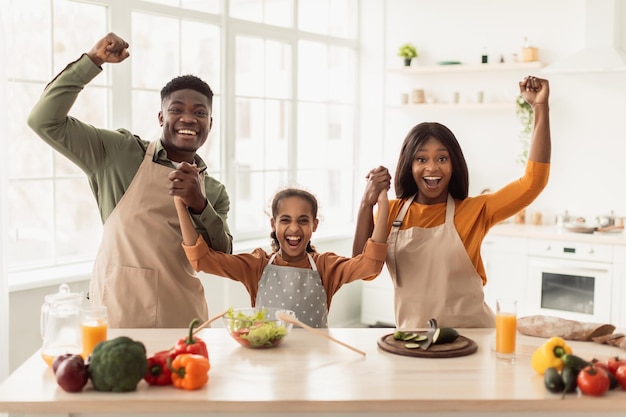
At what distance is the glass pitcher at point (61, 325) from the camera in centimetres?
198

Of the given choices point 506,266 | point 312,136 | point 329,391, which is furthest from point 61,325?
point 312,136

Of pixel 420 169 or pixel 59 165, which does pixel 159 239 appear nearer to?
pixel 420 169

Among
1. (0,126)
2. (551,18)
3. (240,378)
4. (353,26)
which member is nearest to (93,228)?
(0,126)

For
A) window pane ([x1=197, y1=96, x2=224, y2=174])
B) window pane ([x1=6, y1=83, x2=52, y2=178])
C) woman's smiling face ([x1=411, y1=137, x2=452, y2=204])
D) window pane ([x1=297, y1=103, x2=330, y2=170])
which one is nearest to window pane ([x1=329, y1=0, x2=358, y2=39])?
window pane ([x1=297, y1=103, x2=330, y2=170])

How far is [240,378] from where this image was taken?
74.6 inches

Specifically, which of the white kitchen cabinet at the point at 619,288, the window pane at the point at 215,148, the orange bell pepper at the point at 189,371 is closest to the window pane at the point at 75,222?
the window pane at the point at 215,148

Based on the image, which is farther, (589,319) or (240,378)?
(589,319)

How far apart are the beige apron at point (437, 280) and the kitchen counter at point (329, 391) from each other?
1.51ft

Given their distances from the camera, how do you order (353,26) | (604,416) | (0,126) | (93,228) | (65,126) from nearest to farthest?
(604,416) < (65,126) < (0,126) < (93,228) < (353,26)

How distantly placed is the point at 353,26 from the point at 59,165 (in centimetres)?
308

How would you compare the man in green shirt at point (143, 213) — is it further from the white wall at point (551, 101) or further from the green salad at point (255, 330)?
the white wall at point (551, 101)

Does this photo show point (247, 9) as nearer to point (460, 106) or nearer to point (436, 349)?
point (460, 106)

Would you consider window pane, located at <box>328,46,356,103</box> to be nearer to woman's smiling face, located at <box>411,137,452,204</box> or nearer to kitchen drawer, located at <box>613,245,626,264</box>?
kitchen drawer, located at <box>613,245,626,264</box>

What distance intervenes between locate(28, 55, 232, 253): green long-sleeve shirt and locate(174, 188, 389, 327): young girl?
4.1 inches
